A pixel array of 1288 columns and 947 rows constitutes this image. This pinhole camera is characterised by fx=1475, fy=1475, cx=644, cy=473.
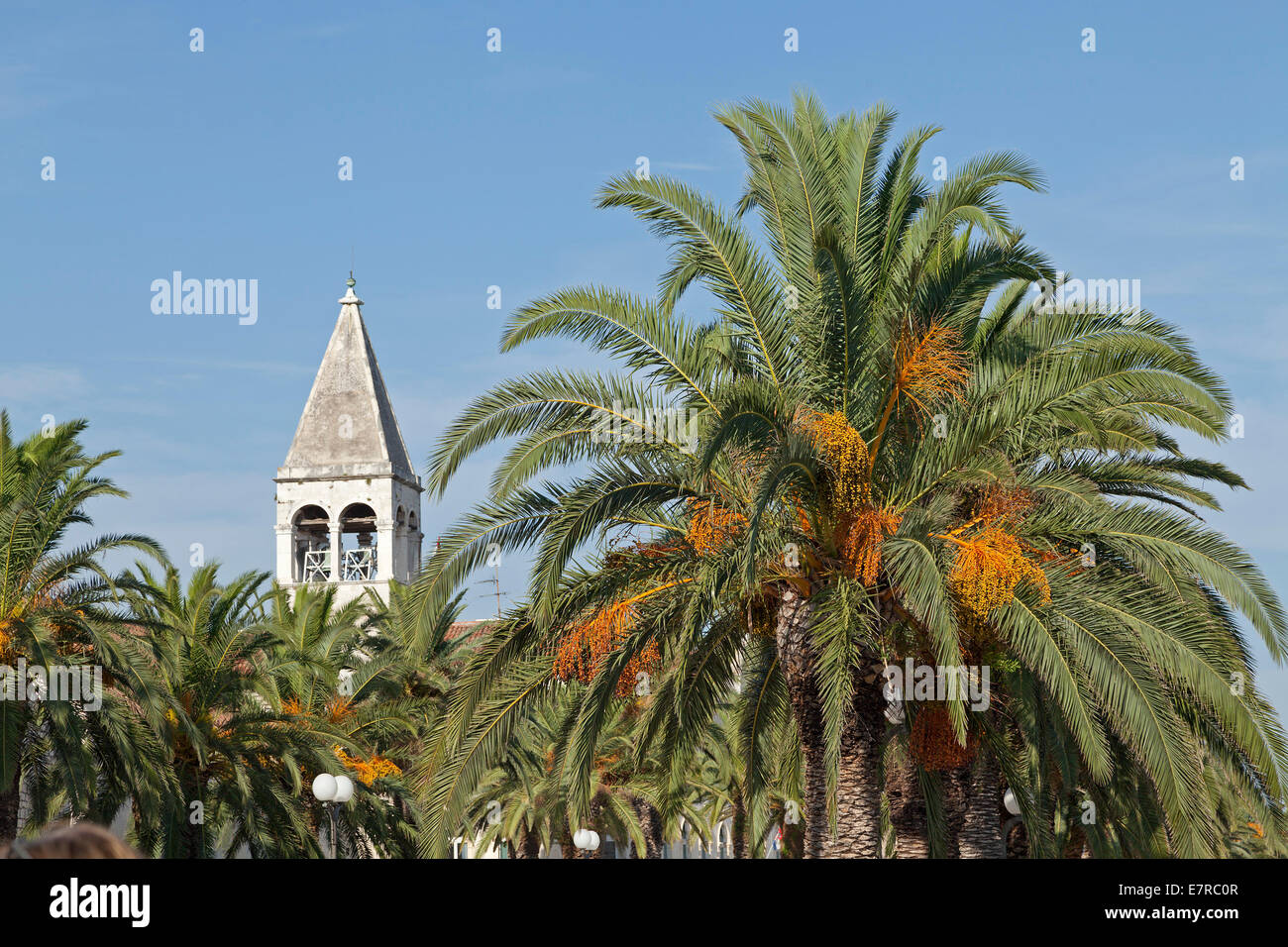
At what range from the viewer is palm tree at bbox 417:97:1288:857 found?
13.0 metres

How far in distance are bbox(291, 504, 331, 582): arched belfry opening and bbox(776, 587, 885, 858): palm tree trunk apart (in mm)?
50553

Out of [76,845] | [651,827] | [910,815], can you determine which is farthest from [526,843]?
[76,845]

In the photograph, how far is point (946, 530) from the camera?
1345cm

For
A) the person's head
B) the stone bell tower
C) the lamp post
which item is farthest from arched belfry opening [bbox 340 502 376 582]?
the person's head

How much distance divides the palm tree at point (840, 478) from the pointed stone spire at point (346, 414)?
49751 millimetres

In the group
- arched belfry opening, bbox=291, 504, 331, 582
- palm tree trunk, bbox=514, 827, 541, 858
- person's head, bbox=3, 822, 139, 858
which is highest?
arched belfry opening, bbox=291, 504, 331, 582

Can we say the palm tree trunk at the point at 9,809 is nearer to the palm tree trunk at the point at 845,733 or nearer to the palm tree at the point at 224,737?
the palm tree at the point at 224,737

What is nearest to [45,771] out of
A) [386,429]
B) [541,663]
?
[541,663]

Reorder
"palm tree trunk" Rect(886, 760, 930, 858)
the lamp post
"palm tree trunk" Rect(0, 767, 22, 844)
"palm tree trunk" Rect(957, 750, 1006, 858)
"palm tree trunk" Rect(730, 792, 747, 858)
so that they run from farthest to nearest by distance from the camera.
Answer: "palm tree trunk" Rect(730, 792, 747, 858), the lamp post, "palm tree trunk" Rect(0, 767, 22, 844), "palm tree trunk" Rect(957, 750, 1006, 858), "palm tree trunk" Rect(886, 760, 930, 858)

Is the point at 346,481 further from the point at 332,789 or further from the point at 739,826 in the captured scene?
the point at 332,789

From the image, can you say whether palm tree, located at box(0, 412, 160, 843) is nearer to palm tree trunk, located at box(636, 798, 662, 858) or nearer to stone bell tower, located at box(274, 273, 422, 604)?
palm tree trunk, located at box(636, 798, 662, 858)

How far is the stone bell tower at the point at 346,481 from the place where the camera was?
62312mm

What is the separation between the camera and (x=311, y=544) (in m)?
64.7

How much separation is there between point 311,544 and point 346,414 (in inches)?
233
